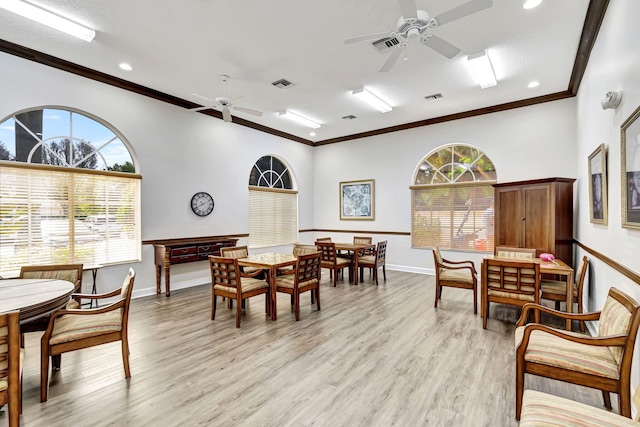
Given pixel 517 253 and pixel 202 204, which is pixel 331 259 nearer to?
pixel 202 204

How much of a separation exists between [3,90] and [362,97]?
4909 millimetres

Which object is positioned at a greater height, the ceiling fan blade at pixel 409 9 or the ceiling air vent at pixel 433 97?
the ceiling air vent at pixel 433 97

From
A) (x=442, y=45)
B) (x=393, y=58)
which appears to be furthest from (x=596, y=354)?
(x=393, y=58)

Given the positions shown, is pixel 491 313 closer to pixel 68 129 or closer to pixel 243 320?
pixel 243 320

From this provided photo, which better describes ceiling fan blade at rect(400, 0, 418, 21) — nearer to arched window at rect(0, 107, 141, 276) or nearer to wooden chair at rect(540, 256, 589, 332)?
wooden chair at rect(540, 256, 589, 332)

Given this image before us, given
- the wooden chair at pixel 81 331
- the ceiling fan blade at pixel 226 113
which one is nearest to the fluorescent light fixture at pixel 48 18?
the ceiling fan blade at pixel 226 113

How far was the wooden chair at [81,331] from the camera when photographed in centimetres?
217

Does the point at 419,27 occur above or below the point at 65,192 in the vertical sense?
above

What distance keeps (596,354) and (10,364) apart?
3.47 meters

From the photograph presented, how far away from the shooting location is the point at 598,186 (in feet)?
10.2

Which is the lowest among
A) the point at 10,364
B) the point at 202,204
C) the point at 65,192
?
the point at 10,364

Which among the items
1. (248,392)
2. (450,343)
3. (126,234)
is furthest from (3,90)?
(450,343)

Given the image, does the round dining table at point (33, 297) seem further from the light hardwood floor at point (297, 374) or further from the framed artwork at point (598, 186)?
the framed artwork at point (598, 186)

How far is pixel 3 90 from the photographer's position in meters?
3.65
